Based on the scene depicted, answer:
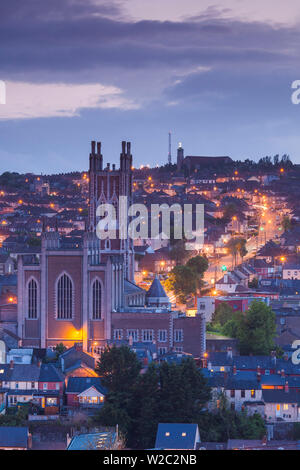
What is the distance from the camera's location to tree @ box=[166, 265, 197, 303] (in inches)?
2485

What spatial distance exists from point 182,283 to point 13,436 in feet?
109

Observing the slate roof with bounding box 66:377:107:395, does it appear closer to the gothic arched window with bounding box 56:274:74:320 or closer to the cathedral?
the cathedral

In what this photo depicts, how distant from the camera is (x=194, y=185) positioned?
147m

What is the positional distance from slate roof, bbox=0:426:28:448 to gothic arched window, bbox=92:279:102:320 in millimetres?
11457

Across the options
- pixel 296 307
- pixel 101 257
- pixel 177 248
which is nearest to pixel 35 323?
pixel 101 257

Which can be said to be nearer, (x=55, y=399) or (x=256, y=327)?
(x=55, y=399)

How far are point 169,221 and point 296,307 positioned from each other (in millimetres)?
44890

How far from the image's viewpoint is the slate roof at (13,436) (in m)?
30.8

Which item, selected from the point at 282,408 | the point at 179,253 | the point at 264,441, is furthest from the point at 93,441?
the point at 179,253

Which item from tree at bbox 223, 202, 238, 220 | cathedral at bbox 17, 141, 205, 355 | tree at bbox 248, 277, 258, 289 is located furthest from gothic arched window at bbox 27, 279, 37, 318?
tree at bbox 223, 202, 238, 220

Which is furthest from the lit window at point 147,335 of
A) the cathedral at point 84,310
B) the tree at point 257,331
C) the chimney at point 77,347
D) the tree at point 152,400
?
the tree at point 152,400

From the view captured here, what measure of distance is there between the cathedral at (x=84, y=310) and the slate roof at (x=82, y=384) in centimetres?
552

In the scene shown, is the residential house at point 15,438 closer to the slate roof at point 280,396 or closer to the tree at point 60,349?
the slate roof at point 280,396
